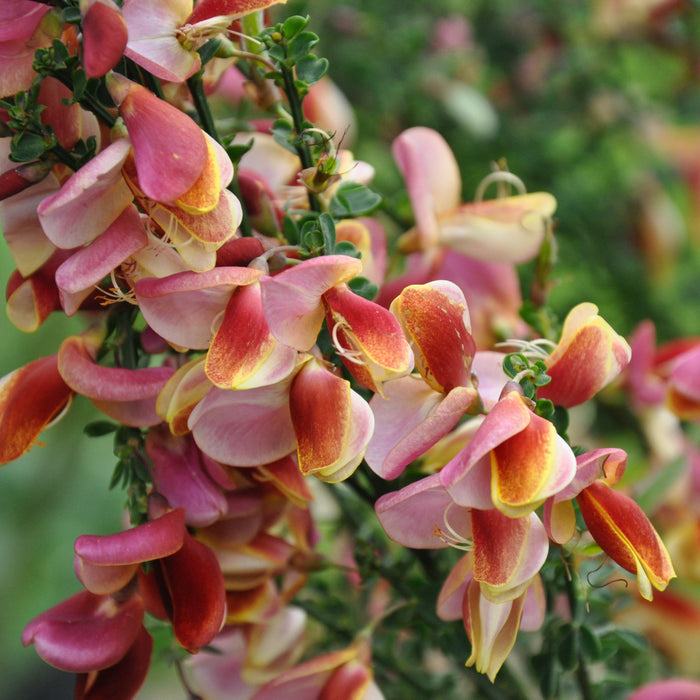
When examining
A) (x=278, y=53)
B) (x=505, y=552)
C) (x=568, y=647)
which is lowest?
(x=568, y=647)

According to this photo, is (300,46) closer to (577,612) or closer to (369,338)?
(369,338)

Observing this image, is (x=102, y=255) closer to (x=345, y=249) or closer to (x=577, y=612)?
(x=345, y=249)

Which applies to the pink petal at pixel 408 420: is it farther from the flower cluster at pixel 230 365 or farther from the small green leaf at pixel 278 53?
the small green leaf at pixel 278 53

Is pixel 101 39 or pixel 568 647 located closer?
pixel 101 39

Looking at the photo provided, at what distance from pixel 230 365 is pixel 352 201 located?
10cm

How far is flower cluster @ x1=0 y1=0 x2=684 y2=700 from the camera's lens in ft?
0.84

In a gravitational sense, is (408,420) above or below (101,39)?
below

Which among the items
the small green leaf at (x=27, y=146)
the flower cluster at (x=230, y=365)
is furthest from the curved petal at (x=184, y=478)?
the small green leaf at (x=27, y=146)

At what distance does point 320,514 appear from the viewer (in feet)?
1.96

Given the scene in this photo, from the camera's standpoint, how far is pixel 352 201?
32cm

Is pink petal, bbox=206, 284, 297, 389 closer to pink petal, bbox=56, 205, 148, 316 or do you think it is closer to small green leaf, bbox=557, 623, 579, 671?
pink petal, bbox=56, 205, 148, 316

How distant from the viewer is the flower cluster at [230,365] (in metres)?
0.26

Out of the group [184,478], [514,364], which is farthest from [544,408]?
[184,478]

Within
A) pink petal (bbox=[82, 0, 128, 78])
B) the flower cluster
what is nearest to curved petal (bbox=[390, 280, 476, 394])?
the flower cluster
